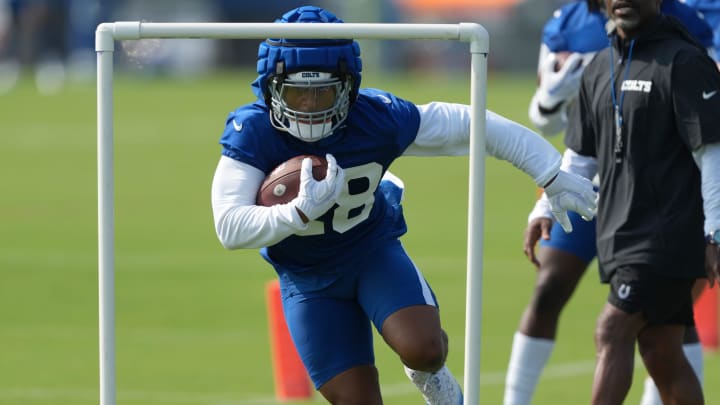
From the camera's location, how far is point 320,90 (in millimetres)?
5520

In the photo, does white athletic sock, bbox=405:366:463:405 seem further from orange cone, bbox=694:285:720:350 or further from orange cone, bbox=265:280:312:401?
orange cone, bbox=694:285:720:350

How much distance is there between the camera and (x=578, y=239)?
7031 mm

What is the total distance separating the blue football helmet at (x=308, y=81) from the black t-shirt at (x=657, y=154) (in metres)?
1.20

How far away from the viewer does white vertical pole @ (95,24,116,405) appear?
5113 mm

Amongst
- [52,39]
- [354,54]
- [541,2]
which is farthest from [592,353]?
[52,39]

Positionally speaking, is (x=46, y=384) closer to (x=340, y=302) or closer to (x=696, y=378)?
(x=340, y=302)

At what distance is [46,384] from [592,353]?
127 inches

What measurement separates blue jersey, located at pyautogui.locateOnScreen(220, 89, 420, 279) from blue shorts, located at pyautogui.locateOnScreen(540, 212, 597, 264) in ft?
4.41

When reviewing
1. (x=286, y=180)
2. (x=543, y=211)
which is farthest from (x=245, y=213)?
(x=543, y=211)

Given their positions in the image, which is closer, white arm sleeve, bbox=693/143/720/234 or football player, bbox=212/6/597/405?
football player, bbox=212/6/597/405

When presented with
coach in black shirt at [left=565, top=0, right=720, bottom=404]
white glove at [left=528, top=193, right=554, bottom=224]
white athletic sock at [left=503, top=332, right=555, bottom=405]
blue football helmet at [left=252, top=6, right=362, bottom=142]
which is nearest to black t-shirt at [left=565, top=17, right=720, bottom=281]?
coach in black shirt at [left=565, top=0, right=720, bottom=404]

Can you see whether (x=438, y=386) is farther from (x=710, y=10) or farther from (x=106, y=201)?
(x=710, y=10)

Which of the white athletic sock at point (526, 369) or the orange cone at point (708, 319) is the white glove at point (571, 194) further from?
the orange cone at point (708, 319)

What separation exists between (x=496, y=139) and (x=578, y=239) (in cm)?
141
